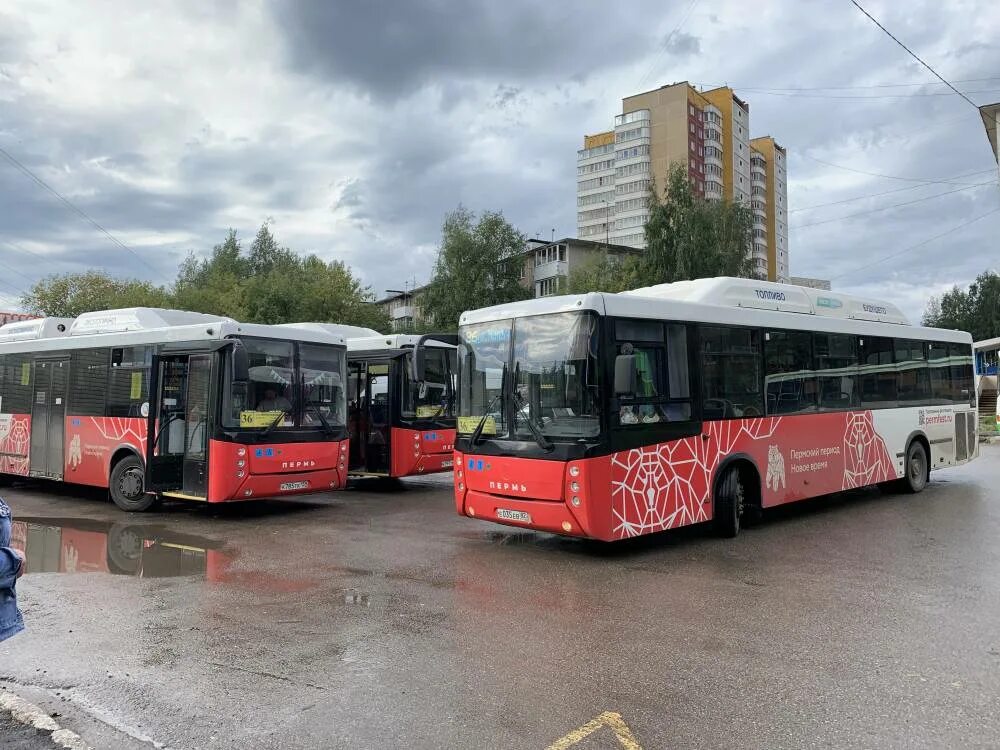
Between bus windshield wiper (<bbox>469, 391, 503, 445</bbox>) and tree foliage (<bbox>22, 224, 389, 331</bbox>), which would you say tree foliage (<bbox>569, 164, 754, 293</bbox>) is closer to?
tree foliage (<bbox>22, 224, 389, 331</bbox>)

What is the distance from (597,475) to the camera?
778 cm

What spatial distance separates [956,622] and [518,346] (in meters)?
4.90

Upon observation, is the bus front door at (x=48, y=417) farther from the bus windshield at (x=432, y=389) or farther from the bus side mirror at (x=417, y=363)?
the bus side mirror at (x=417, y=363)

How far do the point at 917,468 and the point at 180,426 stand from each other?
42.5 feet

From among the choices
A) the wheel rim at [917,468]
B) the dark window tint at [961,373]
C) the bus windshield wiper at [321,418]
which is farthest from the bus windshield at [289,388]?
the dark window tint at [961,373]

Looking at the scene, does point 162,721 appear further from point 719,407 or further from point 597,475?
point 719,407

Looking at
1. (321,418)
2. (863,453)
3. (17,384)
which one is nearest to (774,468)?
(863,453)

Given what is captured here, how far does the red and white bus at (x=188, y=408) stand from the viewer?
1091 centimetres

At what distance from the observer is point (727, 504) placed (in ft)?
30.7

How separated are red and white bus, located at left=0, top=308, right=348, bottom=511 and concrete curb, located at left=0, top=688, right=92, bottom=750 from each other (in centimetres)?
632

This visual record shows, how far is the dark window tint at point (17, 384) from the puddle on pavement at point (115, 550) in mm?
3864

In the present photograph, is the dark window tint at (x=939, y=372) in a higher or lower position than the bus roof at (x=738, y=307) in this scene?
lower

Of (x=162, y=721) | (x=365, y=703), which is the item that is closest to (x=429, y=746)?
(x=365, y=703)

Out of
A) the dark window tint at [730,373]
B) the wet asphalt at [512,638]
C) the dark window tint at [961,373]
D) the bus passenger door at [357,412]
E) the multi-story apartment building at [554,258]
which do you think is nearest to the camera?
the wet asphalt at [512,638]
